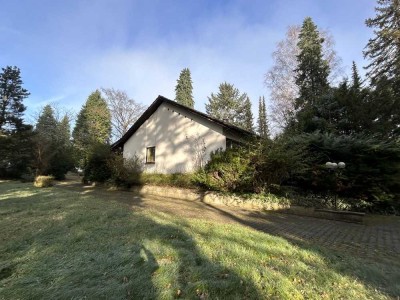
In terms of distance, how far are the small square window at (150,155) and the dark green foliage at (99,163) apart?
266 cm

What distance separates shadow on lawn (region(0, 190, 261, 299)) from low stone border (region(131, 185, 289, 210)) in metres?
7.04

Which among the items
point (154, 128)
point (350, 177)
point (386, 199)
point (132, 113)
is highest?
point (132, 113)

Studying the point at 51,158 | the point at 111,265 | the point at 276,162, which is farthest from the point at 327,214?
the point at 51,158

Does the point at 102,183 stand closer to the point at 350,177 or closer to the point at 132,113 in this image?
the point at 350,177

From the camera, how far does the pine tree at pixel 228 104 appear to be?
4988cm

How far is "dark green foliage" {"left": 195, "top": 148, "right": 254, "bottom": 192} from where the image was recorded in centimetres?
1293

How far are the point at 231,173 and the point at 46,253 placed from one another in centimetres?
973

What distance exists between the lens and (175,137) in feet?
60.5

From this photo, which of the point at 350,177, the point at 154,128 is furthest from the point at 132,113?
the point at 350,177

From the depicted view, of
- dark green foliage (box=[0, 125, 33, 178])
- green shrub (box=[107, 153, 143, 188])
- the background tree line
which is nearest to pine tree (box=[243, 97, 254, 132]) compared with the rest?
the background tree line

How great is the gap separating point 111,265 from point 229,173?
9789 mm

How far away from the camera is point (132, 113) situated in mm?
43719

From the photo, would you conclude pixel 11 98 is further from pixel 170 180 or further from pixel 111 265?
pixel 111 265

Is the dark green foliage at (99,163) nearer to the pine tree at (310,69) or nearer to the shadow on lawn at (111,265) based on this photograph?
the shadow on lawn at (111,265)
